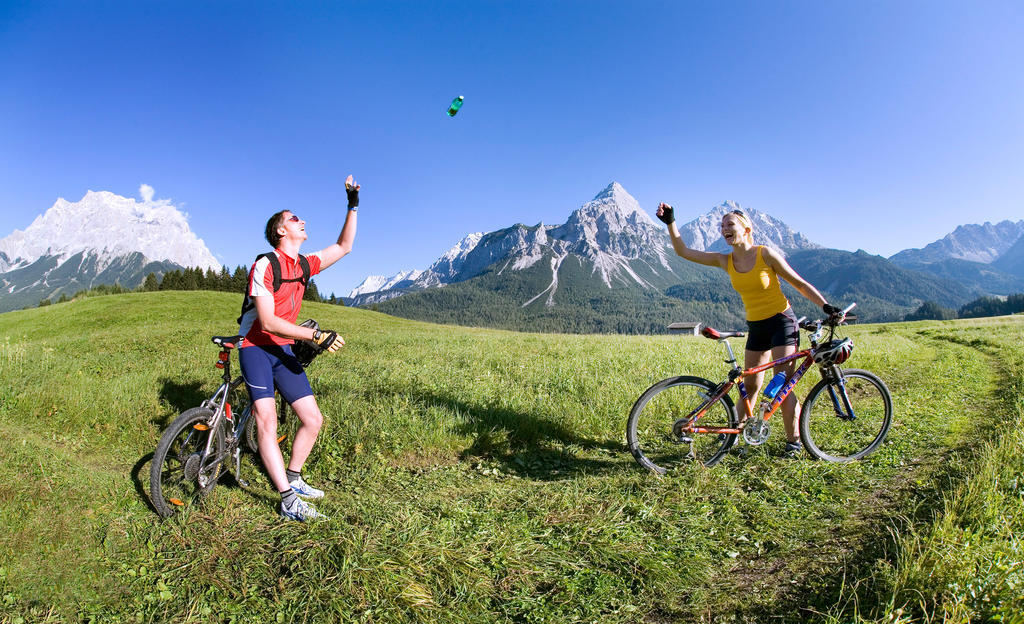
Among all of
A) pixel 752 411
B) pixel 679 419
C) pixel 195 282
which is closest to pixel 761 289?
pixel 752 411

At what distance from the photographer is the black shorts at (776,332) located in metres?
5.91

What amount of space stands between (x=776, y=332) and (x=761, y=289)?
0.62 m

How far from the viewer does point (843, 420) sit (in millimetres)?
6742

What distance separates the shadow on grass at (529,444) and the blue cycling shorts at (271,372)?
8.08ft

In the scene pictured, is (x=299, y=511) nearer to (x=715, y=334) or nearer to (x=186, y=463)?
(x=186, y=463)

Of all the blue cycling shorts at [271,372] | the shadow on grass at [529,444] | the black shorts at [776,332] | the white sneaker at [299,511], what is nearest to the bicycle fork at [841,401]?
the black shorts at [776,332]

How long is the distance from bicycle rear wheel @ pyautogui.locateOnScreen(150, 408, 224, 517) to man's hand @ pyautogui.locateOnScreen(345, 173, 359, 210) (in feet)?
9.34

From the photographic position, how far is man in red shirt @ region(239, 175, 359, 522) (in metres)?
4.42

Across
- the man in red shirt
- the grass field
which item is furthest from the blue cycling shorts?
the grass field

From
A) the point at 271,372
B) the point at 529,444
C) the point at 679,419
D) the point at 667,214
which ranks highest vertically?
the point at 667,214

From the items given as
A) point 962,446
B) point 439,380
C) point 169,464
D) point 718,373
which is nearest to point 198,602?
point 169,464

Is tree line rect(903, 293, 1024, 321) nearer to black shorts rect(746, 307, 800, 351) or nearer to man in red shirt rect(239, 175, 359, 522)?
black shorts rect(746, 307, 800, 351)

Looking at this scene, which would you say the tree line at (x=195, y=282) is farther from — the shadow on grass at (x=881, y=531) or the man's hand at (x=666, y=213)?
the shadow on grass at (x=881, y=531)

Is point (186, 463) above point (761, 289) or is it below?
below
